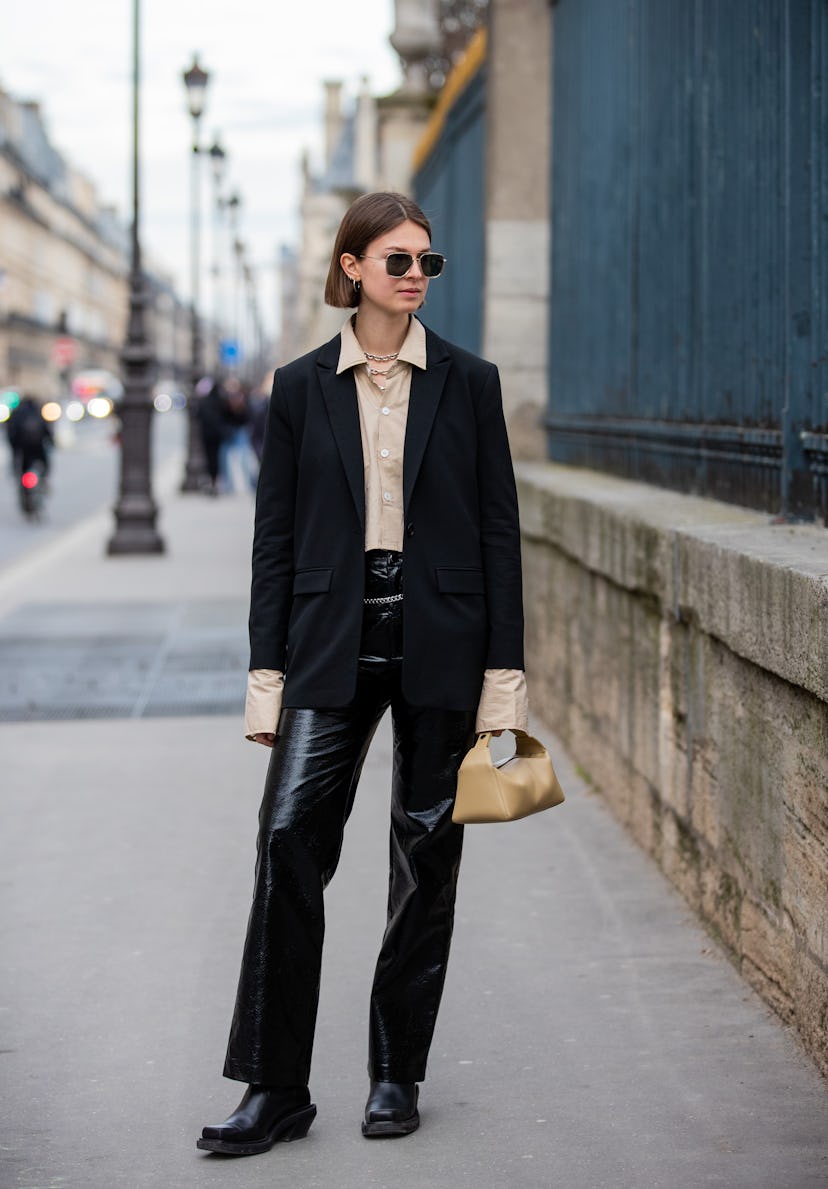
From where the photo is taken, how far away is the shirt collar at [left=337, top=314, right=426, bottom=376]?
4121 mm

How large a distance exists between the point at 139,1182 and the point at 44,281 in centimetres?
13781

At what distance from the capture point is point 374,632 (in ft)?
13.3

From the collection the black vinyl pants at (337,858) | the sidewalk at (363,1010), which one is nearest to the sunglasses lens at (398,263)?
the black vinyl pants at (337,858)

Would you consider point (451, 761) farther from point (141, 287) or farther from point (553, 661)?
point (141, 287)

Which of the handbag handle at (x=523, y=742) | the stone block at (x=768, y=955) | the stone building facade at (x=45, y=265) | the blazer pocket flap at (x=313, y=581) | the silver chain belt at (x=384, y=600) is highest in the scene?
the stone building facade at (x=45, y=265)

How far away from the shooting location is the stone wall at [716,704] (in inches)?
177

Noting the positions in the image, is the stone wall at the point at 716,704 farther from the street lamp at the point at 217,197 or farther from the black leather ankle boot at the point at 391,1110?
the street lamp at the point at 217,197

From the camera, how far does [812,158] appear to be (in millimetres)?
5352

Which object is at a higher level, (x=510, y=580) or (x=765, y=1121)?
(x=510, y=580)

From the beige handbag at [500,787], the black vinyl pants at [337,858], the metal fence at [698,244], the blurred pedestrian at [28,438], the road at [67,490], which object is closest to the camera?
the beige handbag at [500,787]

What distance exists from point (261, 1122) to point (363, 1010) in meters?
1.03

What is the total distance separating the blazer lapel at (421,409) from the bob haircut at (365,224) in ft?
0.74

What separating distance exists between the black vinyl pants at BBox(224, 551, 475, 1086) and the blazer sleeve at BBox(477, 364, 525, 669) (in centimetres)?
17

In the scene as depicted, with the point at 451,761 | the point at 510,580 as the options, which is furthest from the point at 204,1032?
the point at 510,580
